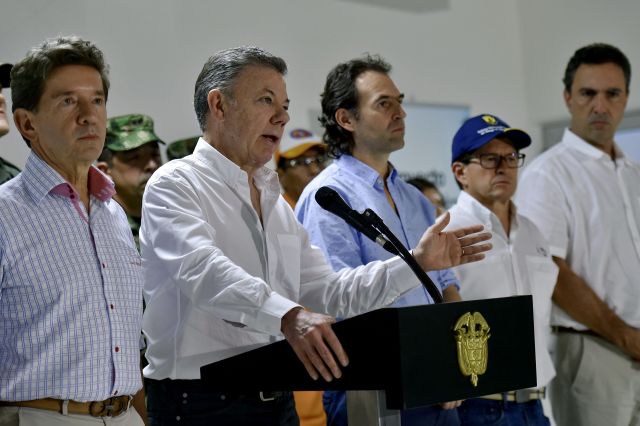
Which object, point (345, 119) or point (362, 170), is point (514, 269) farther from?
point (345, 119)

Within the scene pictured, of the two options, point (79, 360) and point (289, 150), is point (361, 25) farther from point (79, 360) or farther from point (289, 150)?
point (79, 360)

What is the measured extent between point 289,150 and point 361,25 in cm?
135

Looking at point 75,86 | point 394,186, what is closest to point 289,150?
point 394,186

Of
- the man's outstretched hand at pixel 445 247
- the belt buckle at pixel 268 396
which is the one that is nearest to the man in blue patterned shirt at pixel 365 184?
the man's outstretched hand at pixel 445 247

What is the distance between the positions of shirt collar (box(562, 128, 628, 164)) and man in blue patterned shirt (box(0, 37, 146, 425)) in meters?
2.40

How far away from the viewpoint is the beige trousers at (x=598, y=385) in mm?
3635

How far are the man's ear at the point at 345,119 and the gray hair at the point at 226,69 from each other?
2.69 feet

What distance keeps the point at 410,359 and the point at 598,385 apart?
2.29 m

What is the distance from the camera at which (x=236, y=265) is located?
194 centimetres

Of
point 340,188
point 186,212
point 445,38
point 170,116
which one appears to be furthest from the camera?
point 445,38

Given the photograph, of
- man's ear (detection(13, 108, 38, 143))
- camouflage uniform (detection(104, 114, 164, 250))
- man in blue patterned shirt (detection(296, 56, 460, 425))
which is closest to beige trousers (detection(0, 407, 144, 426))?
man's ear (detection(13, 108, 38, 143))

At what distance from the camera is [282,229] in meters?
2.33

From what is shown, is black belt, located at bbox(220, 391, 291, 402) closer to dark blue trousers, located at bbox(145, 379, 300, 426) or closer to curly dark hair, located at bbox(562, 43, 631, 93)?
dark blue trousers, located at bbox(145, 379, 300, 426)

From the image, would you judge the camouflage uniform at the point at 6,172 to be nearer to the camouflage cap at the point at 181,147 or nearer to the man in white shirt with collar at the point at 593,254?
the camouflage cap at the point at 181,147
